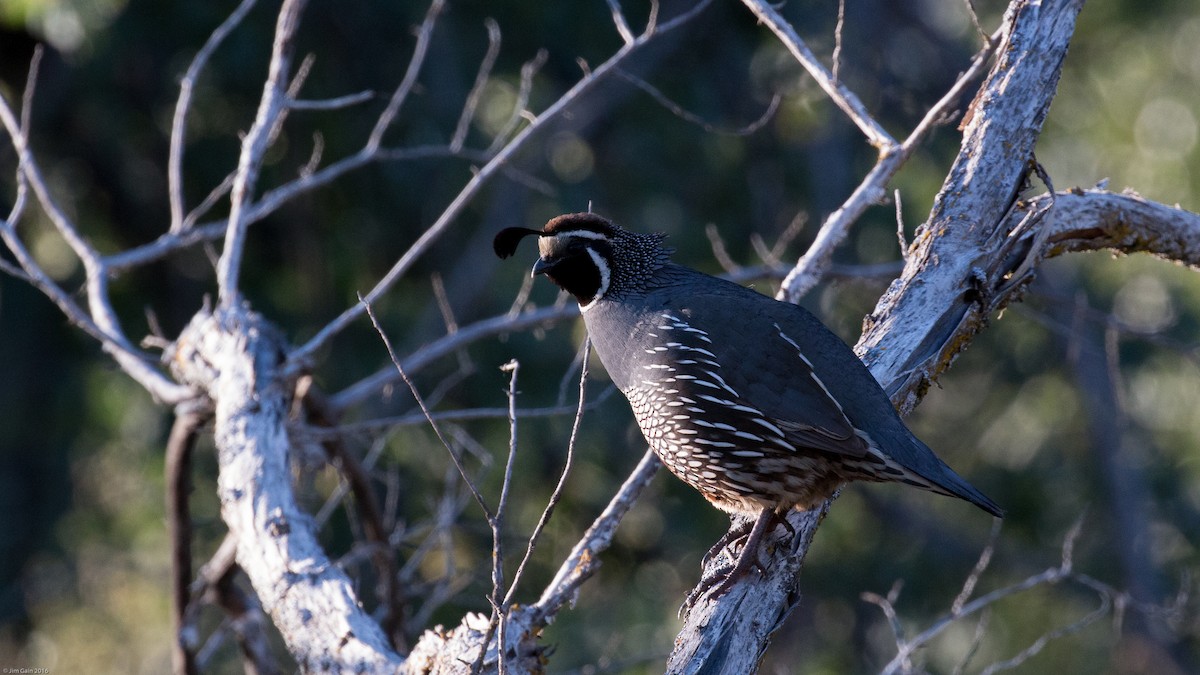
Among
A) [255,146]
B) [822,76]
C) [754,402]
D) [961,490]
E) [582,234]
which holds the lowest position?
[961,490]

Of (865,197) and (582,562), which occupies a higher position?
(865,197)

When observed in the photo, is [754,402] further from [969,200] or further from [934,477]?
[969,200]

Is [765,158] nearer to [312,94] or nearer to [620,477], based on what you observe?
[620,477]

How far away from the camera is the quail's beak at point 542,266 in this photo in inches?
154

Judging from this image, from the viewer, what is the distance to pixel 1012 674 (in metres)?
12.2

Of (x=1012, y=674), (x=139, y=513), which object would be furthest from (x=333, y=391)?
(x=1012, y=674)

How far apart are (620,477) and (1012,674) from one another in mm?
5098

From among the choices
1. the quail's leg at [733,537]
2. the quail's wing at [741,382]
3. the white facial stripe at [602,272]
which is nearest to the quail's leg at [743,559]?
the quail's leg at [733,537]

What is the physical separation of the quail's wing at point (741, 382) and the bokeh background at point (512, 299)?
182 inches

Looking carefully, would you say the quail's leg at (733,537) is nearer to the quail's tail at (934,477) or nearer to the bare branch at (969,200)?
the bare branch at (969,200)

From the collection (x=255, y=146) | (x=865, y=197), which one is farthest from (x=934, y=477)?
(x=255, y=146)

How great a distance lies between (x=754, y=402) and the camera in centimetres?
351

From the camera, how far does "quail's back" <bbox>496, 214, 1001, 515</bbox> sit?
3.39m

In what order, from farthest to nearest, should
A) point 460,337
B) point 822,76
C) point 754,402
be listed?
1. point 460,337
2. point 822,76
3. point 754,402
